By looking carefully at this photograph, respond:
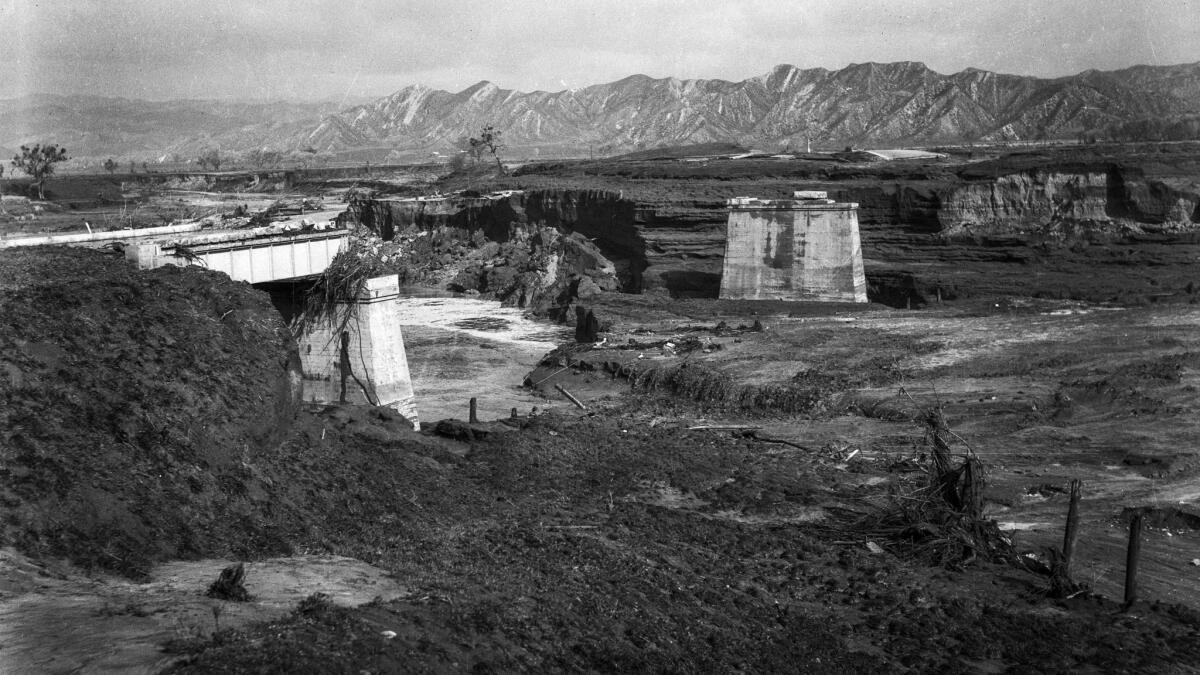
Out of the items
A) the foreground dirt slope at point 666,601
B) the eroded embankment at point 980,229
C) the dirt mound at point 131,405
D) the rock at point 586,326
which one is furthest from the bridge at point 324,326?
the eroded embankment at point 980,229

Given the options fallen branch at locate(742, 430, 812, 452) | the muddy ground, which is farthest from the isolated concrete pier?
fallen branch at locate(742, 430, 812, 452)

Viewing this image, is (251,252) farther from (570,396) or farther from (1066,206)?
(1066,206)

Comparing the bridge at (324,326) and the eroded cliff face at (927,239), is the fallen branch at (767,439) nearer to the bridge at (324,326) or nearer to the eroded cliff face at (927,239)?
the bridge at (324,326)

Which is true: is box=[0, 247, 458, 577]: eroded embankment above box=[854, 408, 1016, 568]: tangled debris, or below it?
above

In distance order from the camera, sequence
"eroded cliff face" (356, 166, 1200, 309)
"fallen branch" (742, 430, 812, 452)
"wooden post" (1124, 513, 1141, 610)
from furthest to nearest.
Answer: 1. "eroded cliff face" (356, 166, 1200, 309)
2. "fallen branch" (742, 430, 812, 452)
3. "wooden post" (1124, 513, 1141, 610)

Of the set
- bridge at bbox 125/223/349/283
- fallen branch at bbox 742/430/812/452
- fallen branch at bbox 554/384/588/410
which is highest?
bridge at bbox 125/223/349/283

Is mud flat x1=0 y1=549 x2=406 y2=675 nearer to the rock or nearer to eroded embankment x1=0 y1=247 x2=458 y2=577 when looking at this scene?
eroded embankment x1=0 y1=247 x2=458 y2=577
